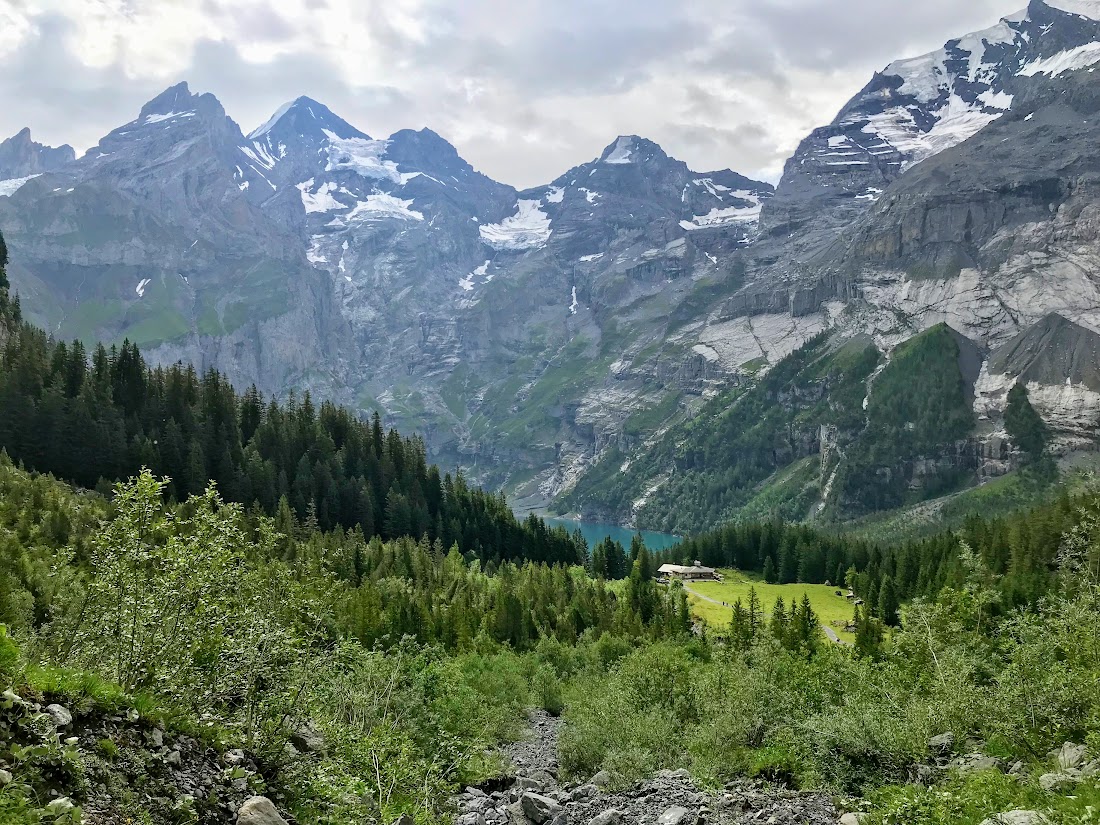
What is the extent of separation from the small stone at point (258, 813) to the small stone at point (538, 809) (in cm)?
1524

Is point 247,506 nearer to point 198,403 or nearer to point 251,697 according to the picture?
point 198,403

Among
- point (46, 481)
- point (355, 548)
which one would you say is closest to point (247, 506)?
point (355, 548)

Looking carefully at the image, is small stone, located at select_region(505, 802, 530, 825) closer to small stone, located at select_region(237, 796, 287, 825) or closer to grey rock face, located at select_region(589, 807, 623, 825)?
grey rock face, located at select_region(589, 807, 623, 825)

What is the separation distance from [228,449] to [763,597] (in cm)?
10300

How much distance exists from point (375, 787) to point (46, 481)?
86341 mm

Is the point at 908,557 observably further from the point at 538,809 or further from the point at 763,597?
the point at 538,809

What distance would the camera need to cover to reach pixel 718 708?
4284 centimetres

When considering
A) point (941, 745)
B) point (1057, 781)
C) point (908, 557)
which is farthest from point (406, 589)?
point (908, 557)

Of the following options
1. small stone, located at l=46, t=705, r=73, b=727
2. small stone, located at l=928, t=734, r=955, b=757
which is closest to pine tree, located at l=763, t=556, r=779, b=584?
small stone, located at l=928, t=734, r=955, b=757

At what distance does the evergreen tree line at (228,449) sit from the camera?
406ft

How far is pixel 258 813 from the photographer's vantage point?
1650 cm

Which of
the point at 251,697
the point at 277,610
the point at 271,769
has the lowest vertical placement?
the point at 271,769

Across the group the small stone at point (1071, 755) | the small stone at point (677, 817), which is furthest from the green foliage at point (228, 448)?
the small stone at point (1071, 755)

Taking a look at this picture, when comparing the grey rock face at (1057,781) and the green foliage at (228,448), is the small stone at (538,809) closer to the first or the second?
the grey rock face at (1057,781)
